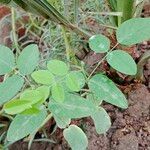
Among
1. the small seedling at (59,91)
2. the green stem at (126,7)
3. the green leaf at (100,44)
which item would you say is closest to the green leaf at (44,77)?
the small seedling at (59,91)

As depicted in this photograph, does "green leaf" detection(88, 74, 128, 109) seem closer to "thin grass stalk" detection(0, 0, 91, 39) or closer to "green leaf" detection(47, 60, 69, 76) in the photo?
"green leaf" detection(47, 60, 69, 76)

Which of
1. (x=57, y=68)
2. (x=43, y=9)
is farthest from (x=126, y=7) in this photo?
(x=57, y=68)

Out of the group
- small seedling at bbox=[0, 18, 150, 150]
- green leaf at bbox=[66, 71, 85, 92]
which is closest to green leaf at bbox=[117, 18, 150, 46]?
small seedling at bbox=[0, 18, 150, 150]

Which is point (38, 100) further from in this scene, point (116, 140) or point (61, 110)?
point (116, 140)

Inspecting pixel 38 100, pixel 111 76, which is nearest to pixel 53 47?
pixel 111 76

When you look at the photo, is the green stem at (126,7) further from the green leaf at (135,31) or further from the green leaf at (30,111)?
the green leaf at (30,111)
